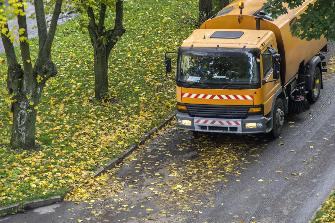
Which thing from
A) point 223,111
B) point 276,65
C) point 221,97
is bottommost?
point 223,111

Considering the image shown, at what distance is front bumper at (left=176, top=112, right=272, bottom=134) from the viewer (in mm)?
14445

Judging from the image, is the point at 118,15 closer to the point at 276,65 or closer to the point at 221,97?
the point at 221,97

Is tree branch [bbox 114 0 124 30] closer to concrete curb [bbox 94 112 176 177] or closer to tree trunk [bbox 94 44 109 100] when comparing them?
tree trunk [bbox 94 44 109 100]

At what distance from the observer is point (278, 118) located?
50.6 ft

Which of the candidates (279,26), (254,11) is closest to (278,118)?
(279,26)

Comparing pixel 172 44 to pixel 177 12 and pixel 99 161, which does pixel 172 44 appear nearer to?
pixel 177 12

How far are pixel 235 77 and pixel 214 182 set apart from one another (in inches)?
108

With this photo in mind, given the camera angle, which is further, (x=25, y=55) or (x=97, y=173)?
(x=25, y=55)

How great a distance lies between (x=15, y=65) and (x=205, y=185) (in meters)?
5.42

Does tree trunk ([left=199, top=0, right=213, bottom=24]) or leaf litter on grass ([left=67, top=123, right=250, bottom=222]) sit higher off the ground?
tree trunk ([left=199, top=0, right=213, bottom=24])

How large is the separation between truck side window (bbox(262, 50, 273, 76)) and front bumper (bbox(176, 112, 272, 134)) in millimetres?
1184

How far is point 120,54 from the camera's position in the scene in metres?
22.2

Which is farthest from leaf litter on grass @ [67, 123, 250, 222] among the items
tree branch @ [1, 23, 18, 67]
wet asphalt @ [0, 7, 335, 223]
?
tree branch @ [1, 23, 18, 67]

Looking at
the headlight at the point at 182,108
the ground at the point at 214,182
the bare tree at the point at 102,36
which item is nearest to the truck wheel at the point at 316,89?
the ground at the point at 214,182
